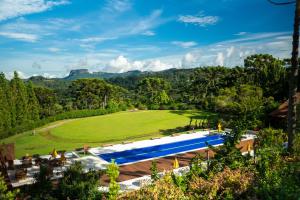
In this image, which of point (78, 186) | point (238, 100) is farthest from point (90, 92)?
point (78, 186)

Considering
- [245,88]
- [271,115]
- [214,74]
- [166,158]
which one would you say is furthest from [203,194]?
[214,74]

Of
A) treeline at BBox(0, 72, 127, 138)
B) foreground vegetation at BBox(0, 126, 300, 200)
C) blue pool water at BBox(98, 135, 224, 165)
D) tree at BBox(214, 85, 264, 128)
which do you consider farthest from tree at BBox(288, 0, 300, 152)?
treeline at BBox(0, 72, 127, 138)

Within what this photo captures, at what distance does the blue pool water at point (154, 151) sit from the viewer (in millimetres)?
A: 19000

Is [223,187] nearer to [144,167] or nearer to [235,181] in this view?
[235,181]

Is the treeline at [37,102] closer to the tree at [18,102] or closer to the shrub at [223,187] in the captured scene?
the tree at [18,102]

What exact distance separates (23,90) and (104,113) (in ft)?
38.9

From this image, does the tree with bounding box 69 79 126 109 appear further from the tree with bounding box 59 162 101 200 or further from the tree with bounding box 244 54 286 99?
the tree with bounding box 59 162 101 200

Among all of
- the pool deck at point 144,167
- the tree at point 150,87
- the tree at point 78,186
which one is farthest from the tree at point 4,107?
the tree at point 150,87

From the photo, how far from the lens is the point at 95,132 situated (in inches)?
1169

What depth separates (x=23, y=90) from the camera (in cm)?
3975

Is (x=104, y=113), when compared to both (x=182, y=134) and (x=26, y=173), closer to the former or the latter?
(x=182, y=134)

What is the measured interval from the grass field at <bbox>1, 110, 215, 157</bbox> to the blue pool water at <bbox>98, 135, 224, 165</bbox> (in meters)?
4.22

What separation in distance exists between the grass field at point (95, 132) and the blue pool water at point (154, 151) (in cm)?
422

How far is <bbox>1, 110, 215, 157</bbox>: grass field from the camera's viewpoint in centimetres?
2455
